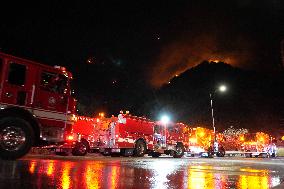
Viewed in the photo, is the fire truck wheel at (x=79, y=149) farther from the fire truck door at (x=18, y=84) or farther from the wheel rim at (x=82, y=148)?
the fire truck door at (x=18, y=84)

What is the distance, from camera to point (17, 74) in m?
9.68

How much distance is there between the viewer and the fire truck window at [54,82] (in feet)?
33.6

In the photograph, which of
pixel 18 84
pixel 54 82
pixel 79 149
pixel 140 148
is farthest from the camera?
pixel 140 148

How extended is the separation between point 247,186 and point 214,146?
21859 millimetres

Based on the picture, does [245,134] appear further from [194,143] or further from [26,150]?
[26,150]

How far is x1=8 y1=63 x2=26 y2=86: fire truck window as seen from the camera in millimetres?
9498

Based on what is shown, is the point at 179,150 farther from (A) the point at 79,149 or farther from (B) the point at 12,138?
(B) the point at 12,138

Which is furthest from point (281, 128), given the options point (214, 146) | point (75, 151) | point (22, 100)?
point (22, 100)

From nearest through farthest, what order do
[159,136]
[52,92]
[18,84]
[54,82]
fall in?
[18,84] → [52,92] → [54,82] → [159,136]

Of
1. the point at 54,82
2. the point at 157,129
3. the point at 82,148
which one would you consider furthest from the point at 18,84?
the point at 157,129

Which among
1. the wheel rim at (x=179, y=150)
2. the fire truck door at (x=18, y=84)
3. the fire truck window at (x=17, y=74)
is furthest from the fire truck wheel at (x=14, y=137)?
the wheel rim at (x=179, y=150)

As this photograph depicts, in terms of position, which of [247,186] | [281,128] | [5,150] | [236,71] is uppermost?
[236,71]

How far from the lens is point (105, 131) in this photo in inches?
798

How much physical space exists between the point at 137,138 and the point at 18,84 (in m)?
11.7
